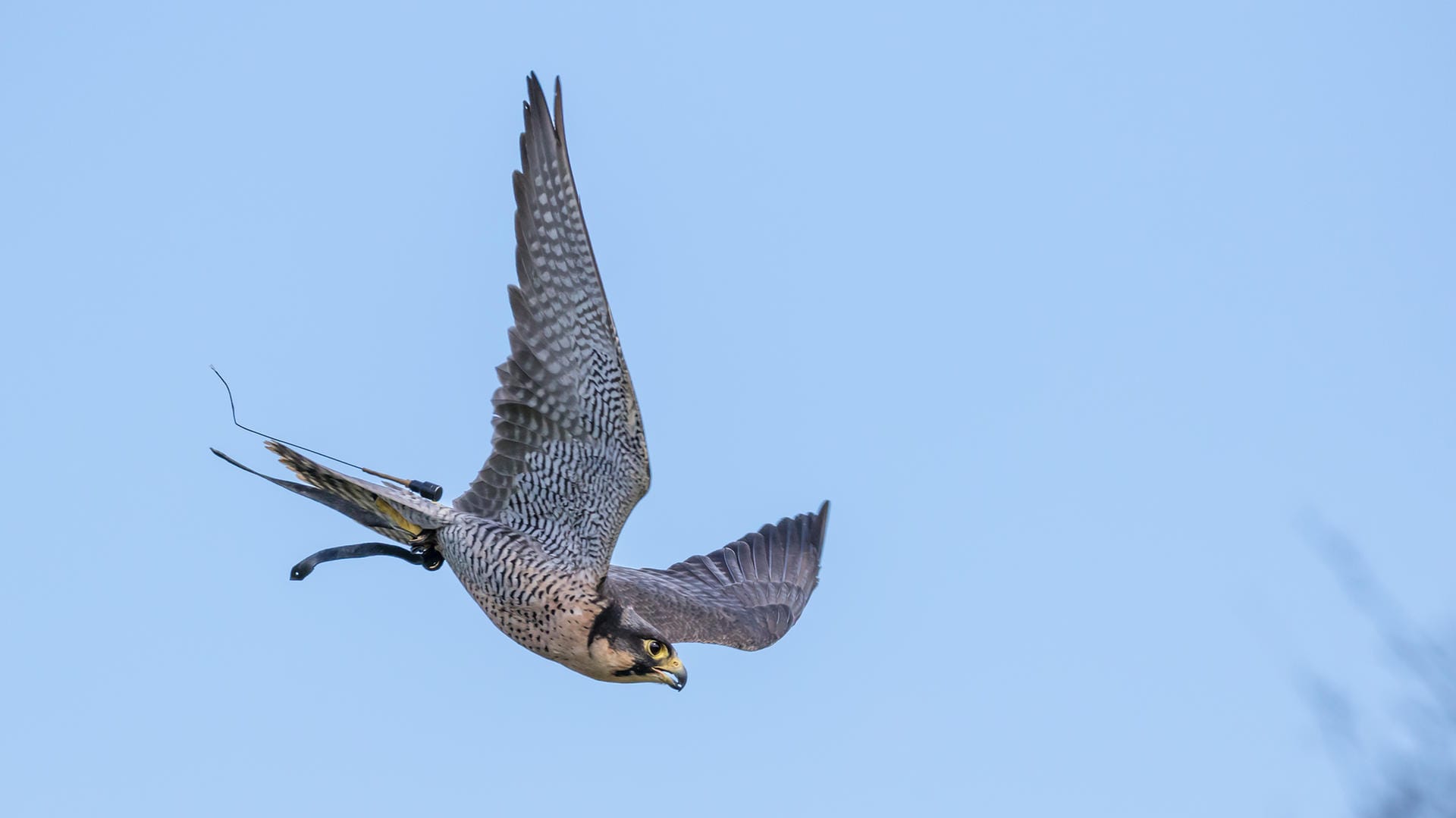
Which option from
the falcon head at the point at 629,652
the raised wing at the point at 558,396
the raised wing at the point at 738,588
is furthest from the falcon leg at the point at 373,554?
the raised wing at the point at 738,588

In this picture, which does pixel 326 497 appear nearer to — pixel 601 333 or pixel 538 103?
pixel 601 333

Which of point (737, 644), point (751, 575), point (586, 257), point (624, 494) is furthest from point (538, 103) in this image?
point (751, 575)

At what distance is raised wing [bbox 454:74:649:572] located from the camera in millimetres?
10984

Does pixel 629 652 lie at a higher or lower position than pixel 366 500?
lower

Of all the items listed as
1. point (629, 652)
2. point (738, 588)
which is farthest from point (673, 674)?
point (738, 588)

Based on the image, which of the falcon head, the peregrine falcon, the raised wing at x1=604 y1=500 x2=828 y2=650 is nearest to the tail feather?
the peregrine falcon

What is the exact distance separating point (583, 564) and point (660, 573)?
431cm

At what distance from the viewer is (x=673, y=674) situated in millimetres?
11969

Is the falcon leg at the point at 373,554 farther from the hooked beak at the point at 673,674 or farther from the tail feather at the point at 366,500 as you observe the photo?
the hooked beak at the point at 673,674

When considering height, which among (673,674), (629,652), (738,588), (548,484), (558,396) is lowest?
(673,674)

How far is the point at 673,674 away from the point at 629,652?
14.1 inches

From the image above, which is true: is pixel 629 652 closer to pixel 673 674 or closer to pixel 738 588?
pixel 673 674

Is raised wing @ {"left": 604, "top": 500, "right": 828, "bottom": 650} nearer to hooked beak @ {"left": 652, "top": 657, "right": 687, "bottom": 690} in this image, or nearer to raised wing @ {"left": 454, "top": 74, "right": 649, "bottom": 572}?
hooked beak @ {"left": 652, "top": 657, "right": 687, "bottom": 690}

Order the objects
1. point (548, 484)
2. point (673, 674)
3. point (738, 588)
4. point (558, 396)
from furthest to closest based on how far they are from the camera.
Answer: point (738, 588)
point (673, 674)
point (548, 484)
point (558, 396)
